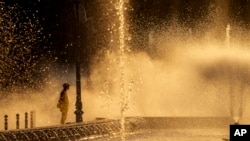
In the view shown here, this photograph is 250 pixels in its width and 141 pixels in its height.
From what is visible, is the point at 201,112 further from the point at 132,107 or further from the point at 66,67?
the point at 66,67

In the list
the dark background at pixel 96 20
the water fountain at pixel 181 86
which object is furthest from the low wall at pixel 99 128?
the dark background at pixel 96 20

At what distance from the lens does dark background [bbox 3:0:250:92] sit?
50531mm

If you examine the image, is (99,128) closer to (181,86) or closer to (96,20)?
(181,86)

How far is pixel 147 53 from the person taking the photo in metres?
52.1

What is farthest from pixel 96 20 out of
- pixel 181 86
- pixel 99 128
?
pixel 99 128

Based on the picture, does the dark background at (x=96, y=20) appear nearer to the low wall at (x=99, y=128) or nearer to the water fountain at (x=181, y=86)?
the water fountain at (x=181, y=86)

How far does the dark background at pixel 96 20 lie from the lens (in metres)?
50.5

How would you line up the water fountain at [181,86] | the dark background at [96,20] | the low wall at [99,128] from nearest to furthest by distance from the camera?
the low wall at [99,128]
the water fountain at [181,86]
the dark background at [96,20]

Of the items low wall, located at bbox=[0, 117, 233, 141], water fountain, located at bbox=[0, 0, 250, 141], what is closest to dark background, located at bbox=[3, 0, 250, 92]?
water fountain, located at bbox=[0, 0, 250, 141]

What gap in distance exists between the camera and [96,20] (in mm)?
54031

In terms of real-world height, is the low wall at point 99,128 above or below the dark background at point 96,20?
below

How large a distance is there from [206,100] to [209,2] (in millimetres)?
19108

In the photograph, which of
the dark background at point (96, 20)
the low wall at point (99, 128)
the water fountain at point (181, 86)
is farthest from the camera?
the dark background at point (96, 20)

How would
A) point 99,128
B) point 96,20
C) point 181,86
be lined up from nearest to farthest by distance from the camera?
point 99,128 → point 181,86 → point 96,20
